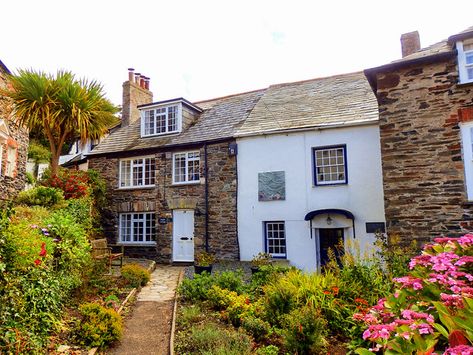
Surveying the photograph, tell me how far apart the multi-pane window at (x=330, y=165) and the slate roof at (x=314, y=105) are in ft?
3.37

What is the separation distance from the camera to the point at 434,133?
9.41 meters

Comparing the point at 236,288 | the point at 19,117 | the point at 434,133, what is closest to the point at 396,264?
the point at 236,288

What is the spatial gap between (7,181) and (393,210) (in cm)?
1593

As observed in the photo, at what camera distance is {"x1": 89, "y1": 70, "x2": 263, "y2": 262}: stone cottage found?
1456 cm

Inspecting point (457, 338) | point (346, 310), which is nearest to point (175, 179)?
point (346, 310)

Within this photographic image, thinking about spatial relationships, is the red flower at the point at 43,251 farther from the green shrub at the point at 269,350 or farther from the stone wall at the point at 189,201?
the stone wall at the point at 189,201

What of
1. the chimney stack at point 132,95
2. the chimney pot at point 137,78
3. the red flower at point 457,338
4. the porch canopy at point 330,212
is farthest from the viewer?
the chimney pot at point 137,78

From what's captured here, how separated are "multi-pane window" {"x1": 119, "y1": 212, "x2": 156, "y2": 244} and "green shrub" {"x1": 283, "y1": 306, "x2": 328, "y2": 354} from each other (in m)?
11.7

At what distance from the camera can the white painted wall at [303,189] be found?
12.0m

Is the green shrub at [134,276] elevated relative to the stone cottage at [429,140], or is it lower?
lower

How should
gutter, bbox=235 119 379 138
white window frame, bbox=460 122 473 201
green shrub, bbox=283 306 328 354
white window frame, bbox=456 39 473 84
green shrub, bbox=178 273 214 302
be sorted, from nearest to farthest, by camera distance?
green shrub, bbox=283 306 328 354 → green shrub, bbox=178 273 214 302 → white window frame, bbox=460 122 473 201 → white window frame, bbox=456 39 473 84 → gutter, bbox=235 119 379 138

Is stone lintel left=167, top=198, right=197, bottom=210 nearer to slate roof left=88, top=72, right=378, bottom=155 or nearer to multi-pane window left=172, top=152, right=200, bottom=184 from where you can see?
multi-pane window left=172, top=152, right=200, bottom=184

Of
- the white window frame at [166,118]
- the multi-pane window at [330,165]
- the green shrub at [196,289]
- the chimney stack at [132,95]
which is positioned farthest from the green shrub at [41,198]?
the multi-pane window at [330,165]

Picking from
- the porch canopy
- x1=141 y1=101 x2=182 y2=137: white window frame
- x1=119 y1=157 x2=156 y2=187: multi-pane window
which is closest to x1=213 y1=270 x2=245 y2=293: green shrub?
the porch canopy
